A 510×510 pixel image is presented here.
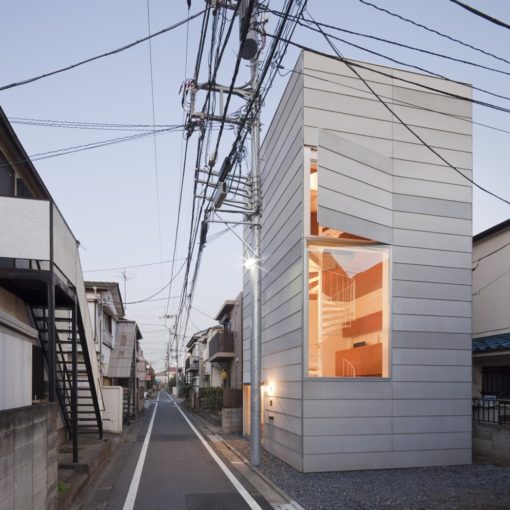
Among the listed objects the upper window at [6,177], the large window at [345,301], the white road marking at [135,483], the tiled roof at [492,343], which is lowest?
the white road marking at [135,483]

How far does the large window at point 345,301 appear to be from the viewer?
12.6m

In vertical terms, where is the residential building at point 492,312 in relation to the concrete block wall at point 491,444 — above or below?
above

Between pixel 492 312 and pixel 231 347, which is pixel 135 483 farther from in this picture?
pixel 231 347

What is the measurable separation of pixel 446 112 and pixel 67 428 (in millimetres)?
13961

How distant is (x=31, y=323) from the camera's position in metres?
12.4

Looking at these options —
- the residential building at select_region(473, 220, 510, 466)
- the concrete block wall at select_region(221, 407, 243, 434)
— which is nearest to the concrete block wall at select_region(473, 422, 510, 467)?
the residential building at select_region(473, 220, 510, 466)

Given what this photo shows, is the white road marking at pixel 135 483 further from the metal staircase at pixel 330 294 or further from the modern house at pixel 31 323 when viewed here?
the metal staircase at pixel 330 294

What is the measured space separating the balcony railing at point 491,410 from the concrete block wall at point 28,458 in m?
10.8

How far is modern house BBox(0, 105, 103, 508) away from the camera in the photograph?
18.6 ft

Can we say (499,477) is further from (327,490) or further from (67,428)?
(67,428)

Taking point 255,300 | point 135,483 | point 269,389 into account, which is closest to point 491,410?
point 269,389

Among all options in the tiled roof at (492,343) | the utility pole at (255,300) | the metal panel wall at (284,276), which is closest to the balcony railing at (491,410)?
the tiled roof at (492,343)

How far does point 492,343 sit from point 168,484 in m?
10.4

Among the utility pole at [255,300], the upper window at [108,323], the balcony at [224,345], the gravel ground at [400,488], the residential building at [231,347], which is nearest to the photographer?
the gravel ground at [400,488]
